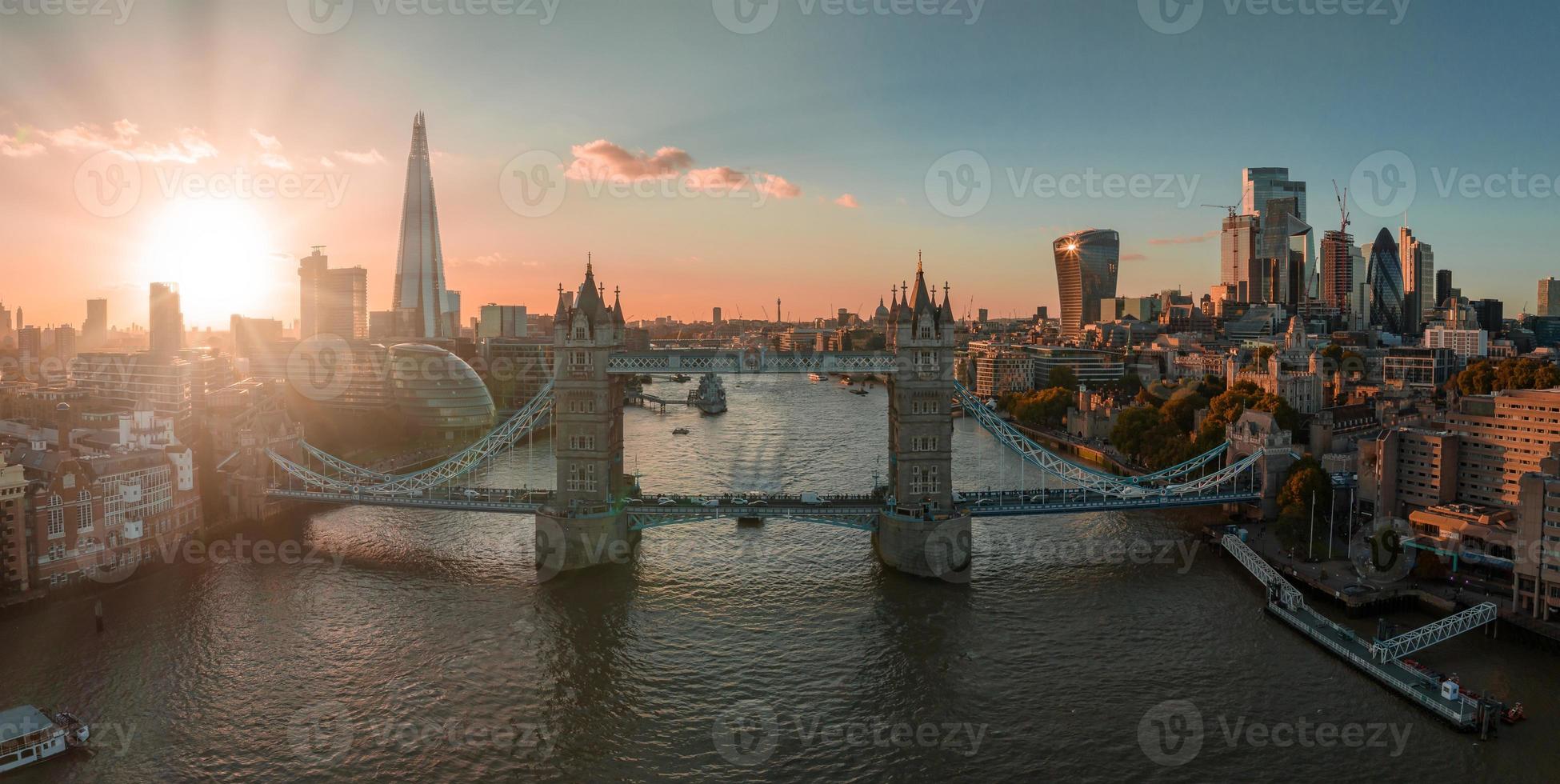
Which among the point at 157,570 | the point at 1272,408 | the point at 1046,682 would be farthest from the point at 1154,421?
the point at 157,570

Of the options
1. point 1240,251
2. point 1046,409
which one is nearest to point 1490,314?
point 1240,251

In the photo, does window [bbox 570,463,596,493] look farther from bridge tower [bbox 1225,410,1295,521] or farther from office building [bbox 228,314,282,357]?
office building [bbox 228,314,282,357]

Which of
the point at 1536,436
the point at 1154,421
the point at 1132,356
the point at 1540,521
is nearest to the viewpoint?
the point at 1540,521

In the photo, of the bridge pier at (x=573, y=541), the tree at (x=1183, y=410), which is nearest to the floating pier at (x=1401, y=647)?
the bridge pier at (x=573, y=541)

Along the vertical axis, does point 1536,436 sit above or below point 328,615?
above

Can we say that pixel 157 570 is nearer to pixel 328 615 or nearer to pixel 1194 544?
pixel 328 615

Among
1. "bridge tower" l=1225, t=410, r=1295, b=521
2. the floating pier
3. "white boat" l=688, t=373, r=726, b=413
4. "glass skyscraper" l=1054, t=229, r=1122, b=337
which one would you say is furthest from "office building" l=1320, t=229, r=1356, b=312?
the floating pier
